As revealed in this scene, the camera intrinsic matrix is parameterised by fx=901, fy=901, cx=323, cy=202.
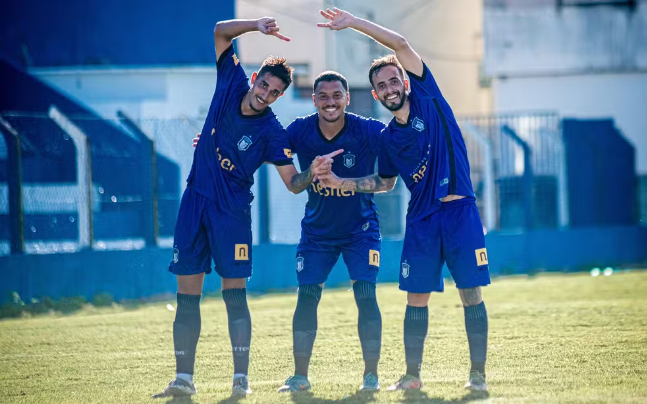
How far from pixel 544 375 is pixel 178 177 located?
9.10m

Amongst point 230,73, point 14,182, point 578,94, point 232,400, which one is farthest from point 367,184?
point 578,94

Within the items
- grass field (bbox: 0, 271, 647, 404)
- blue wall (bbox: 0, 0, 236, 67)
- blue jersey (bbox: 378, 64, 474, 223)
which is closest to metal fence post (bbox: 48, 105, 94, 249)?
grass field (bbox: 0, 271, 647, 404)

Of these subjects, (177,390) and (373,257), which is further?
(373,257)

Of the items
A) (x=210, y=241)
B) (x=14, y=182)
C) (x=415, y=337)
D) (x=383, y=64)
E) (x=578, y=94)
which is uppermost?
(x=578, y=94)

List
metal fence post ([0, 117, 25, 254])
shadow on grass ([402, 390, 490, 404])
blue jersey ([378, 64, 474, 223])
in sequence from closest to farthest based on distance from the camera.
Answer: shadow on grass ([402, 390, 490, 404])
blue jersey ([378, 64, 474, 223])
metal fence post ([0, 117, 25, 254])

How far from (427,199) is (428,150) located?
1.17 feet

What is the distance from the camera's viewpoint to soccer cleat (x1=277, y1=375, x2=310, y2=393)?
6.42m

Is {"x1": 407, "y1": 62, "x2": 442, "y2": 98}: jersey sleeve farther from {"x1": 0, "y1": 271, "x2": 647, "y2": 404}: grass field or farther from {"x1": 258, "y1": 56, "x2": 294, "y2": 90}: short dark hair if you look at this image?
{"x1": 0, "y1": 271, "x2": 647, "y2": 404}: grass field

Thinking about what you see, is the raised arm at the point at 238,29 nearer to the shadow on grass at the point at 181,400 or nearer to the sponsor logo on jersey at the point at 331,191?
the sponsor logo on jersey at the point at 331,191

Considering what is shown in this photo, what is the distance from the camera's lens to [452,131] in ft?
21.4

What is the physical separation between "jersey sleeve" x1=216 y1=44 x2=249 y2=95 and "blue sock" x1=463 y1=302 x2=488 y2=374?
236cm

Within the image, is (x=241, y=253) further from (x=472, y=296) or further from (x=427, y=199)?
(x=472, y=296)

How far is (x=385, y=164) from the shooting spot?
6.76 m

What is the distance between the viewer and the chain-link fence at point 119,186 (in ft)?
43.0
